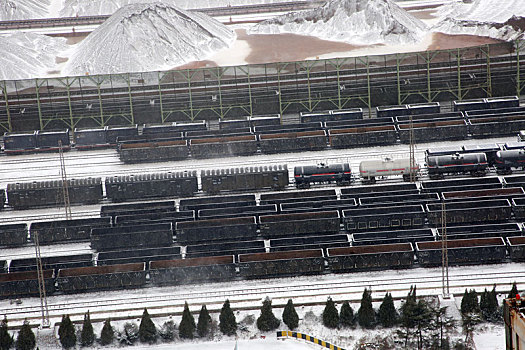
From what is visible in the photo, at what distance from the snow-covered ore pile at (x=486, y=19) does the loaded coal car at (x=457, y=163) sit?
29691 millimetres

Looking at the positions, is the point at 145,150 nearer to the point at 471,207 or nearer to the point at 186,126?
the point at 186,126

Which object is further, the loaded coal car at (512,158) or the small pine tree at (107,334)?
the loaded coal car at (512,158)

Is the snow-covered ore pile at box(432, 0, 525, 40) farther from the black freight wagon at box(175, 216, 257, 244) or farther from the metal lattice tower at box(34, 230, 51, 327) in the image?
the metal lattice tower at box(34, 230, 51, 327)

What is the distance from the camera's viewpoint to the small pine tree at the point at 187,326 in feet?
188

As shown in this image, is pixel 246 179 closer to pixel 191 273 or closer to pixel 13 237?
pixel 191 273

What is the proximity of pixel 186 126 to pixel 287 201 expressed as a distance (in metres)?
20.6

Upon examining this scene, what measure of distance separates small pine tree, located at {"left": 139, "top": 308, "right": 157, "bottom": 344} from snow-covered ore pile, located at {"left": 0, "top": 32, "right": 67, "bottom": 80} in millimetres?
51100

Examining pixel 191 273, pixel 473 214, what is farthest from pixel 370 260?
pixel 191 273

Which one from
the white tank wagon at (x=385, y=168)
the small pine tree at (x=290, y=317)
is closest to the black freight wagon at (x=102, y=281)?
the small pine tree at (x=290, y=317)

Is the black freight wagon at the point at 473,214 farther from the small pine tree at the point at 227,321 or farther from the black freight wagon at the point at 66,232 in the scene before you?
the black freight wagon at the point at 66,232

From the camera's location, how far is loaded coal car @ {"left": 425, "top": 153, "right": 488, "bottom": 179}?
247 ft

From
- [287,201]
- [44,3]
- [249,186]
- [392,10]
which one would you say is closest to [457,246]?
[287,201]

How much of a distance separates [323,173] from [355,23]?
36.2 metres

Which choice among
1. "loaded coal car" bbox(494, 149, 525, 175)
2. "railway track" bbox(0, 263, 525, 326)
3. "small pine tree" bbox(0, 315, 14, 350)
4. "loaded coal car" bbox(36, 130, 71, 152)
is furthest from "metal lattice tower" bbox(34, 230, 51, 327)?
"loaded coal car" bbox(494, 149, 525, 175)
